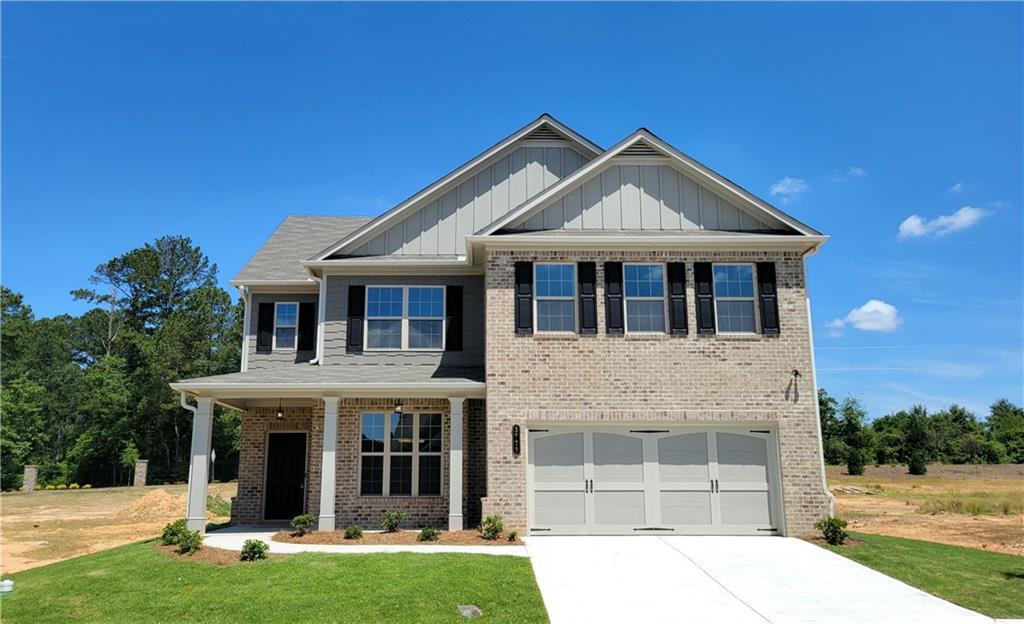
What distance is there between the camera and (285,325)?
58.2 feet

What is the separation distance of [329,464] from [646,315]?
7500mm

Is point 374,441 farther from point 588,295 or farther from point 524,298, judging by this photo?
point 588,295

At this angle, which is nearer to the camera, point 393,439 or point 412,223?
point 393,439

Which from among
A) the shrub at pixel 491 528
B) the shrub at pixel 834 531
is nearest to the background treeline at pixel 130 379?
the shrub at pixel 491 528

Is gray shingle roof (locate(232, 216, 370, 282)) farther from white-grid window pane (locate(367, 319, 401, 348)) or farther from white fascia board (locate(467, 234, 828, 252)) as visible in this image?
white fascia board (locate(467, 234, 828, 252))

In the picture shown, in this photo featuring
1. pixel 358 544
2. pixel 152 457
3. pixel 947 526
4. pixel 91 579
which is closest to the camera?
pixel 91 579

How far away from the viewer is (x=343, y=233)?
68.1 feet

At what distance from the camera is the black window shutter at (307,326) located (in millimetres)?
17578

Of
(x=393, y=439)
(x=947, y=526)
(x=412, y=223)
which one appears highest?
(x=412, y=223)

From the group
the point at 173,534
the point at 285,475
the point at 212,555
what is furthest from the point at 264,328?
the point at 212,555

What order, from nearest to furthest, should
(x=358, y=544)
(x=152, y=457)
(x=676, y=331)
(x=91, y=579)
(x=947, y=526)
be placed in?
1. (x=91, y=579)
2. (x=358, y=544)
3. (x=676, y=331)
4. (x=947, y=526)
5. (x=152, y=457)

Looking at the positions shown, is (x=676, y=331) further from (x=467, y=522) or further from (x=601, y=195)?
(x=467, y=522)

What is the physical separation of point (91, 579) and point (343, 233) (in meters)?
12.3

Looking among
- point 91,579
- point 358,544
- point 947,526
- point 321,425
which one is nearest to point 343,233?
point 321,425
